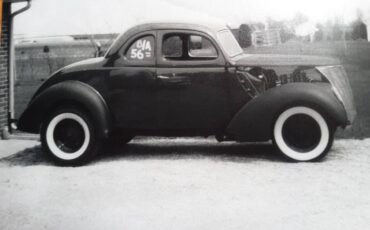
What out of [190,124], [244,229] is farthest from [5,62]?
[244,229]

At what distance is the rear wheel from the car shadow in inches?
4.6

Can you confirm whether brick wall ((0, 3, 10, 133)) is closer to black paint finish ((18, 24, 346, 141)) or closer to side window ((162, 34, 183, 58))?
black paint finish ((18, 24, 346, 141))

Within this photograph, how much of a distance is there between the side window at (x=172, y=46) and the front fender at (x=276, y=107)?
2.29 ft

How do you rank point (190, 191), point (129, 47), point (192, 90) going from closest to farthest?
point (190, 191)
point (192, 90)
point (129, 47)

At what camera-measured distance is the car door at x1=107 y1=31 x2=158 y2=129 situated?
3.75 meters

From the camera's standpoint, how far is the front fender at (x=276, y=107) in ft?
11.6

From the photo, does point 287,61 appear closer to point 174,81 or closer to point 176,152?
point 174,81

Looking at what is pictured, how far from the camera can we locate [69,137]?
12.5ft

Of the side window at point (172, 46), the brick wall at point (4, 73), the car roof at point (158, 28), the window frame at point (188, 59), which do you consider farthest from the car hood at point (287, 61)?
the brick wall at point (4, 73)

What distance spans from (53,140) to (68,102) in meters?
0.32

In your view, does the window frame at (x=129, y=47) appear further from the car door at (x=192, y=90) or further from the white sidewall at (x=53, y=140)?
the white sidewall at (x=53, y=140)

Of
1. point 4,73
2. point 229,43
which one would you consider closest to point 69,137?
point 4,73

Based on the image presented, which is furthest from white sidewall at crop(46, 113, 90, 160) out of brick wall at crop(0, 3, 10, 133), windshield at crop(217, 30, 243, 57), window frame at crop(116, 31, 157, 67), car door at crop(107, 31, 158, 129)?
windshield at crop(217, 30, 243, 57)

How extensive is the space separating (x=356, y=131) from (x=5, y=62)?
3330mm
